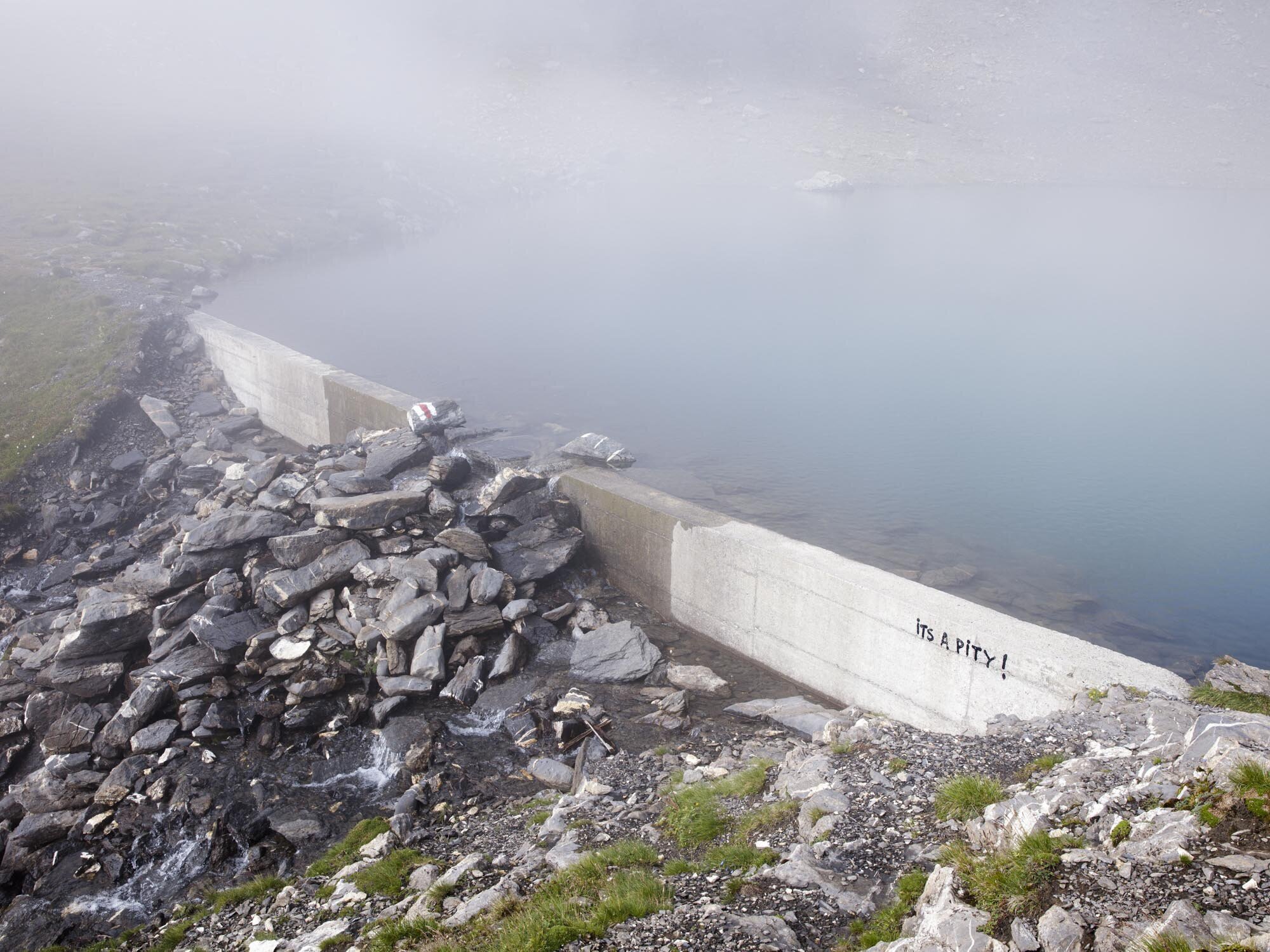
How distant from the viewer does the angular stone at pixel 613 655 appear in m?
12.8

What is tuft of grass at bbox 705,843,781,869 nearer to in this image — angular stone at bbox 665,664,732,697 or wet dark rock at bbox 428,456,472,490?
angular stone at bbox 665,664,732,697

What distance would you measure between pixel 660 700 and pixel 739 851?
4961 mm

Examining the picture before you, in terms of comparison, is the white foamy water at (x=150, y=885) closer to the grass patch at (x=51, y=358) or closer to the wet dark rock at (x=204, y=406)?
the grass patch at (x=51, y=358)

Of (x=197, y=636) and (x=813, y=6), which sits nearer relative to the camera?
(x=197, y=636)

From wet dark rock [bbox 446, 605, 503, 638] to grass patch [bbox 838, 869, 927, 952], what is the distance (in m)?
8.12

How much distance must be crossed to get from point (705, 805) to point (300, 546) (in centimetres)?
831

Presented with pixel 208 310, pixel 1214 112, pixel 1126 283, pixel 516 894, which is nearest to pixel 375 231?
pixel 208 310

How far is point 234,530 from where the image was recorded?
46.4ft

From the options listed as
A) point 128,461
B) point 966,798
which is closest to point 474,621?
point 966,798

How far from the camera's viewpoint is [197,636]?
42.3ft

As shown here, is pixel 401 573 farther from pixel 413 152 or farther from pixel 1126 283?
pixel 413 152

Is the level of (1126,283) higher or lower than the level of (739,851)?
higher

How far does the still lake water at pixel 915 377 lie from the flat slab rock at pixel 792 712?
4.42 m

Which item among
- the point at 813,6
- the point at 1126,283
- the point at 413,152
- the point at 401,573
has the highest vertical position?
the point at 813,6
